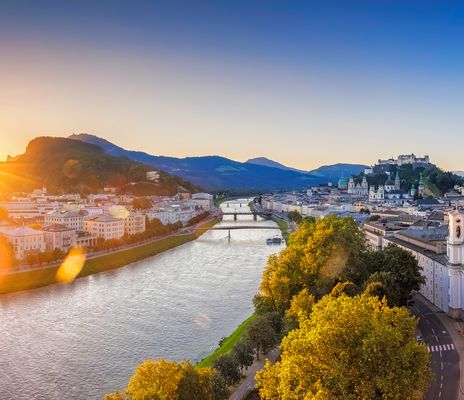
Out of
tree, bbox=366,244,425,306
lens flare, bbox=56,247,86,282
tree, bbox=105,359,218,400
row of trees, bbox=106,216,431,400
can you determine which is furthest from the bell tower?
lens flare, bbox=56,247,86,282

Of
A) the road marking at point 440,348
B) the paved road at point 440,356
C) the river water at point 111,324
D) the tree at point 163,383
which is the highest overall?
the tree at point 163,383

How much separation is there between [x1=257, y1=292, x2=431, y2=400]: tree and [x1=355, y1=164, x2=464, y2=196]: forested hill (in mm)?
67644

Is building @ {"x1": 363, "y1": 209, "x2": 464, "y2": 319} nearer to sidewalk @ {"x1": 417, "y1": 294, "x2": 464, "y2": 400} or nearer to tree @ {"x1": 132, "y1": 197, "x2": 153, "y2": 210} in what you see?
sidewalk @ {"x1": 417, "y1": 294, "x2": 464, "y2": 400}

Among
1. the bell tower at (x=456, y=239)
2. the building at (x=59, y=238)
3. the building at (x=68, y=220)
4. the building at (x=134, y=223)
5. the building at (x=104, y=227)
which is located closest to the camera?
the bell tower at (x=456, y=239)

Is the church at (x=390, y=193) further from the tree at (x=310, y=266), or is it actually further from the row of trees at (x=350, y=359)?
the row of trees at (x=350, y=359)

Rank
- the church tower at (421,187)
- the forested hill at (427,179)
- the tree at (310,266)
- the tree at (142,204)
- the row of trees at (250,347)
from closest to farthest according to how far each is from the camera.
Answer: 1. the row of trees at (250,347)
2. the tree at (310,266)
3. the tree at (142,204)
4. the forested hill at (427,179)
5. the church tower at (421,187)

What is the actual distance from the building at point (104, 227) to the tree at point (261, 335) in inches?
1143

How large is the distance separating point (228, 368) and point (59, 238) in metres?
27.6

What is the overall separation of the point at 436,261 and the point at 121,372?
11.8m

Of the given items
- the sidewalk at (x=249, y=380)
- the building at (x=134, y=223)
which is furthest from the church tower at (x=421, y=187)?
the sidewalk at (x=249, y=380)

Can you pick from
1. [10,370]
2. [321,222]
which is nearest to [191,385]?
[10,370]

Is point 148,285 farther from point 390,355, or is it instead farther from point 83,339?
point 390,355

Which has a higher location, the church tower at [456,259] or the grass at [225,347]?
the church tower at [456,259]

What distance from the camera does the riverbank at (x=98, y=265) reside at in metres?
25.9
